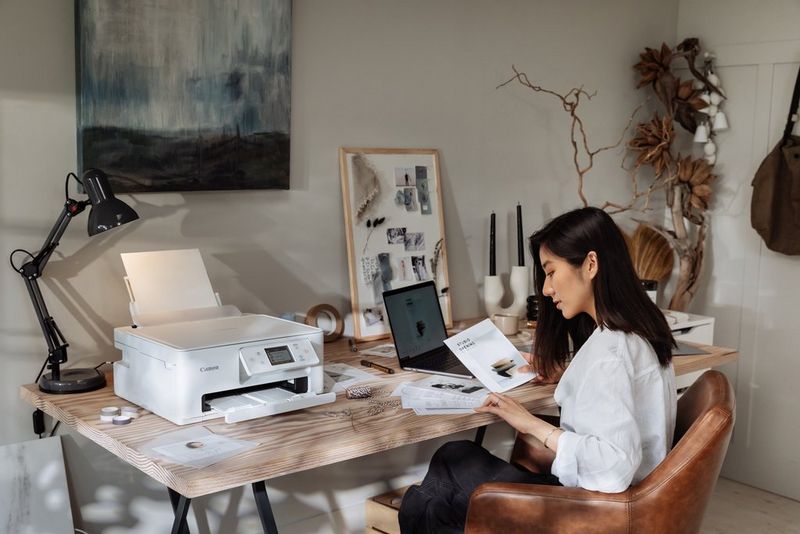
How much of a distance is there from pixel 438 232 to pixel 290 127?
2.45ft

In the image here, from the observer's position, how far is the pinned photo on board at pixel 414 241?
10.9 ft

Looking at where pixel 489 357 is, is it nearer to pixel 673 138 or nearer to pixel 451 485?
pixel 451 485

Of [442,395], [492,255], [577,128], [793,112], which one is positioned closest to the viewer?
[442,395]

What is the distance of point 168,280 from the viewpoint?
256cm

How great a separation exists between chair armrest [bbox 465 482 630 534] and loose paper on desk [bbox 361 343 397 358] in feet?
3.19

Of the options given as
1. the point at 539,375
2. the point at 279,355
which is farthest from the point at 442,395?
the point at 279,355

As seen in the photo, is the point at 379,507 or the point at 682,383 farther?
the point at 682,383

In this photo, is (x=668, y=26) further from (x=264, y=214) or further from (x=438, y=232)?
(x=264, y=214)

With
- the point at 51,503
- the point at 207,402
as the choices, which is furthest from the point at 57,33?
the point at 51,503

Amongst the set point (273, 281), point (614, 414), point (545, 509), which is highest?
point (273, 281)

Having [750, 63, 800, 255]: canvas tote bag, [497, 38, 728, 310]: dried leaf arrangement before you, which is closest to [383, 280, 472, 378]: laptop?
[497, 38, 728, 310]: dried leaf arrangement

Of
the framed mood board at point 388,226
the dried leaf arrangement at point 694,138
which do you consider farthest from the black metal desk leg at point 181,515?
the dried leaf arrangement at point 694,138

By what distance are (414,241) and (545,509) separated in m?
1.49

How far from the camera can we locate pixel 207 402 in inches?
89.0
